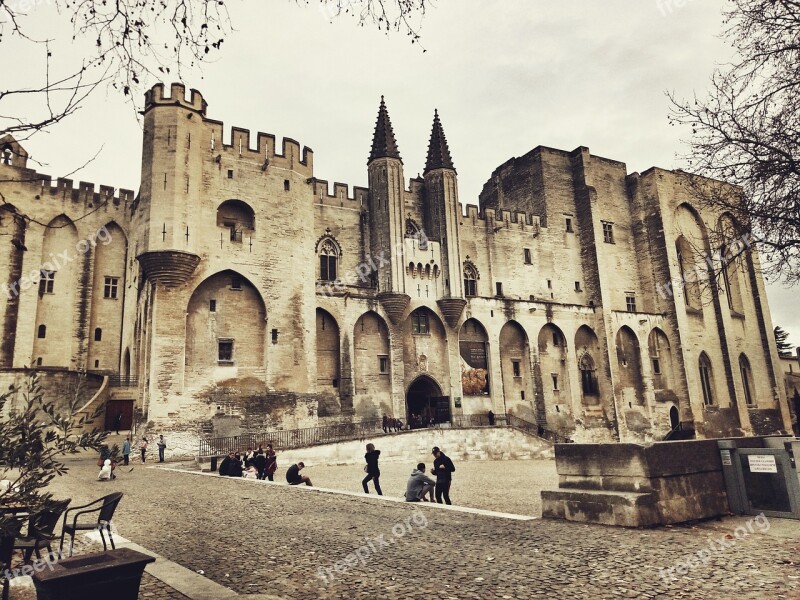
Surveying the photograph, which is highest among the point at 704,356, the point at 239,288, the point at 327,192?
the point at 327,192

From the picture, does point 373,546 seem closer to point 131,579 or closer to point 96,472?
point 131,579

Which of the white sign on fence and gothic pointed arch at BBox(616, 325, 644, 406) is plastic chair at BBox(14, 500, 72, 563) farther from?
gothic pointed arch at BBox(616, 325, 644, 406)

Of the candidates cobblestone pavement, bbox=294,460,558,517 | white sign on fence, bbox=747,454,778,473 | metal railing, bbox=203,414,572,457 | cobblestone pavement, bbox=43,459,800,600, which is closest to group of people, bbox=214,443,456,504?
cobblestone pavement, bbox=294,460,558,517

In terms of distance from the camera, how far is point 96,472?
18922mm

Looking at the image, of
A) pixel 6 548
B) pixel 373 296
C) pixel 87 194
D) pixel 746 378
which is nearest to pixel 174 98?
A: pixel 87 194

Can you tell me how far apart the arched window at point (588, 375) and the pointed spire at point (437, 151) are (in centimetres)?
1596

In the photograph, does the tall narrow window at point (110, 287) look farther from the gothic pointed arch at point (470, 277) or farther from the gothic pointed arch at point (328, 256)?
the gothic pointed arch at point (470, 277)

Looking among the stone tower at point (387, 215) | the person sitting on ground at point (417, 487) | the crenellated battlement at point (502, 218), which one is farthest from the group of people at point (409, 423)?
the person sitting on ground at point (417, 487)

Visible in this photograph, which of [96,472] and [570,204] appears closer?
[96,472]

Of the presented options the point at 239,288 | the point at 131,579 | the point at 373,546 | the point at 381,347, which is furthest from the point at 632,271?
the point at 131,579

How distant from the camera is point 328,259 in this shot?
111ft

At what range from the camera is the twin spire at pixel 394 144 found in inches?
1351

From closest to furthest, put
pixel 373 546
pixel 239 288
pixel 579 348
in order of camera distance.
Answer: pixel 373 546 < pixel 239 288 < pixel 579 348

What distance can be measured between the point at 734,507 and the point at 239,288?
23739 mm
